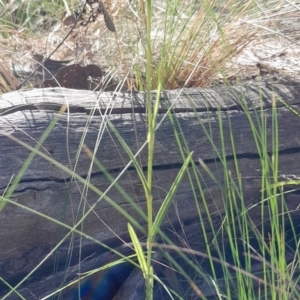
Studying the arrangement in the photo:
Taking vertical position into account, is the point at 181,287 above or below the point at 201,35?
below

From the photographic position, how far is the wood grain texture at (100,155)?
142 cm

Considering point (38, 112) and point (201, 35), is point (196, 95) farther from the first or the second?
point (38, 112)

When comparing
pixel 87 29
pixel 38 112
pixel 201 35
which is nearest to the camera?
pixel 38 112

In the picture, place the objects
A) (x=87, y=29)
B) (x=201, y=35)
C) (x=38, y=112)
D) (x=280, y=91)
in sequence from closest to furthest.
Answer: (x=38, y=112) < (x=280, y=91) < (x=201, y=35) < (x=87, y=29)

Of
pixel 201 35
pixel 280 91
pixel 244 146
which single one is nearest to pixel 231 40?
pixel 201 35

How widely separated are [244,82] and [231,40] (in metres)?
0.21

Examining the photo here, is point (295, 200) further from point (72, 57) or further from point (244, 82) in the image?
point (72, 57)

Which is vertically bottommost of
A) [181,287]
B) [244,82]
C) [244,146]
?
[181,287]

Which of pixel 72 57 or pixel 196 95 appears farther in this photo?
pixel 72 57

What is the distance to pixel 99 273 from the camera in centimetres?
156

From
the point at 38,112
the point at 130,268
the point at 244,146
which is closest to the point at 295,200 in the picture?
the point at 244,146

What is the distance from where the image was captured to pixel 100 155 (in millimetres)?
1498

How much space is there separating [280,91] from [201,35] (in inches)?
12.9

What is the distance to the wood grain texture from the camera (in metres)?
1.42
